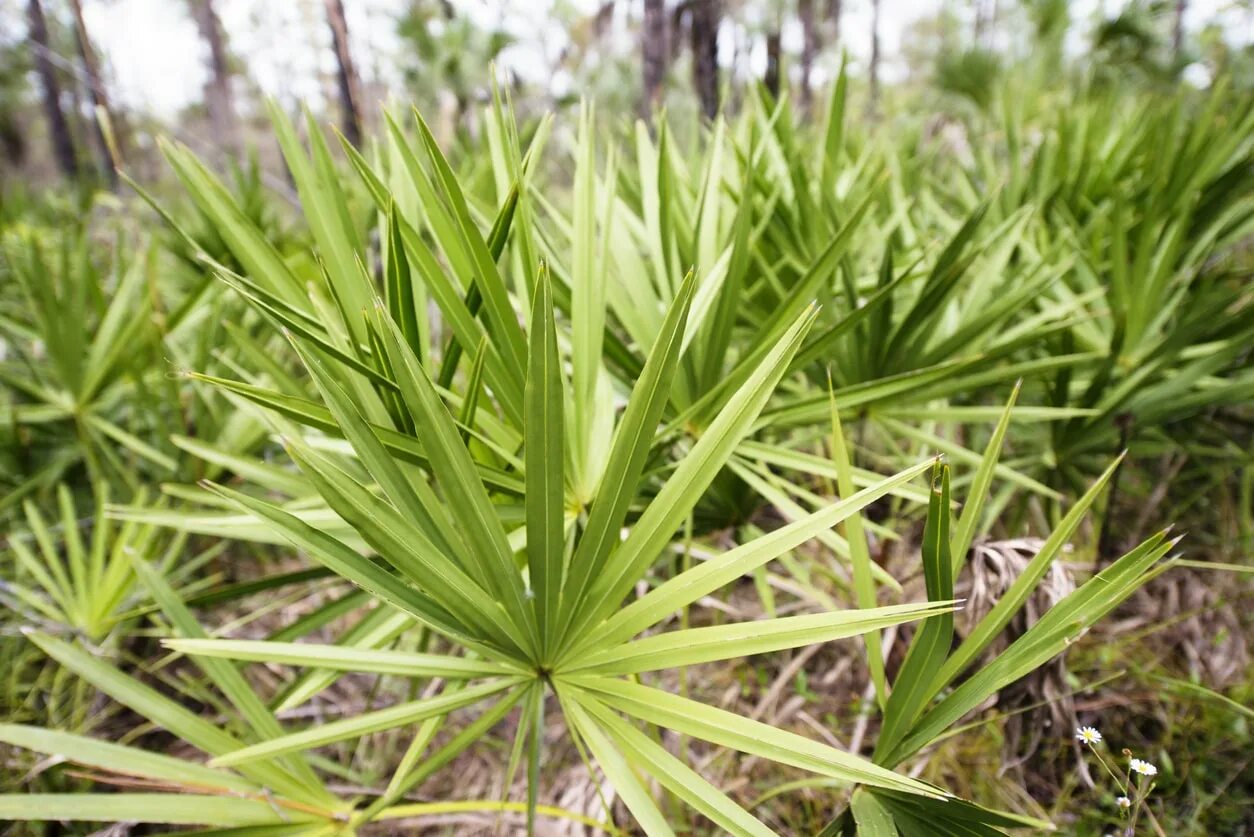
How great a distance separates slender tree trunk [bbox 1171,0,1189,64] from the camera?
543cm

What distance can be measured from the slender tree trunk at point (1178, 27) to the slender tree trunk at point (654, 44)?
4.47 meters

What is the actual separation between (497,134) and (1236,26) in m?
13.3

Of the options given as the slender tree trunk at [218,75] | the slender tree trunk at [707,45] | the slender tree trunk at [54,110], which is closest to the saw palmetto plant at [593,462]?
the slender tree trunk at [707,45]

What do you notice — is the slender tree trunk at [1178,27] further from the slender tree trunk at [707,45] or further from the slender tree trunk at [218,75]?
the slender tree trunk at [218,75]

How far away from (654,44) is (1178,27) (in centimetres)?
664

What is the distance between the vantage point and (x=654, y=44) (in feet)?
11.1

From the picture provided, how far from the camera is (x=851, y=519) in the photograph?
0.67 metres

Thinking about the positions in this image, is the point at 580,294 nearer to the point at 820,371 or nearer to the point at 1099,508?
the point at 820,371

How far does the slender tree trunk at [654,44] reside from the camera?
336 centimetres

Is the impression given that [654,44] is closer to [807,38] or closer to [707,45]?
[707,45]

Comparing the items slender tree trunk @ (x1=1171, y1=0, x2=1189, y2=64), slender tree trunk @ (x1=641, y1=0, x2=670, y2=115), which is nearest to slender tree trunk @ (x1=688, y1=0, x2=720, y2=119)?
slender tree trunk @ (x1=641, y1=0, x2=670, y2=115)

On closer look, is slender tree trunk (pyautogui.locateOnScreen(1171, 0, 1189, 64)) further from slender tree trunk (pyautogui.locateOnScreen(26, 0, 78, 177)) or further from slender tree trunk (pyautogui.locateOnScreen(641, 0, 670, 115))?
slender tree trunk (pyautogui.locateOnScreen(26, 0, 78, 177))

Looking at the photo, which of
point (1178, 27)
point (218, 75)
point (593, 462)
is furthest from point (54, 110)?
point (1178, 27)

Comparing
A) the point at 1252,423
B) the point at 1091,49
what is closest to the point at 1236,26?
the point at 1091,49
